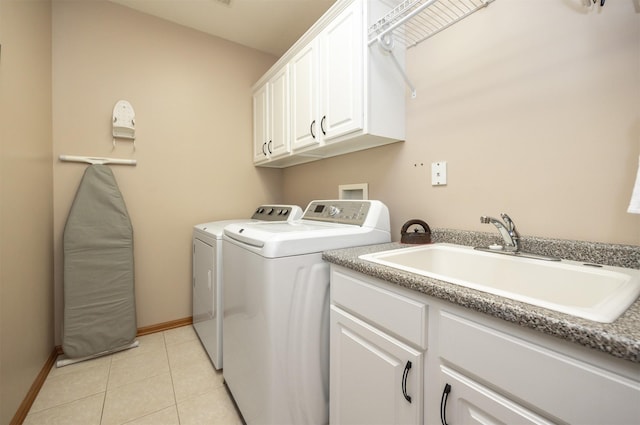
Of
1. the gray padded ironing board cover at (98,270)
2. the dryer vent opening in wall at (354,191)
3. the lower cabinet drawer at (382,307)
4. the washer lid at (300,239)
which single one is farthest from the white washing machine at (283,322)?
the gray padded ironing board cover at (98,270)

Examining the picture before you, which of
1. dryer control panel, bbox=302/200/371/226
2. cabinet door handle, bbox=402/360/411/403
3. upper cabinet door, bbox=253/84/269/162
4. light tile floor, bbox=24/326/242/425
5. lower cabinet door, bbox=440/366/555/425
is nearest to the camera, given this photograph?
lower cabinet door, bbox=440/366/555/425

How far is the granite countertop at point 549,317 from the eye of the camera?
17.6 inches

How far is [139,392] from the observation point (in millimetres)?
1576

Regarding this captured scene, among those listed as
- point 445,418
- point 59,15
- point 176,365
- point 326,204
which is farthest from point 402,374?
point 59,15

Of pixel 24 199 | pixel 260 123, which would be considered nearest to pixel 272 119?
pixel 260 123

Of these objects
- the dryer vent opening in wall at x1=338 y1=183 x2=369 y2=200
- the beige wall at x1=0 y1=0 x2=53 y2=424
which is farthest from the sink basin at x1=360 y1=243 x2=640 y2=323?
the beige wall at x1=0 y1=0 x2=53 y2=424

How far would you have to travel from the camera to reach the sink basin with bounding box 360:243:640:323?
0.59 m

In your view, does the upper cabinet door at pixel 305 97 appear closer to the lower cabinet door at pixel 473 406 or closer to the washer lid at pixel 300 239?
the washer lid at pixel 300 239

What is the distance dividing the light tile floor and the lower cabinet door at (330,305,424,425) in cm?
68

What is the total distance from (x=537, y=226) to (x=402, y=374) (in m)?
0.80

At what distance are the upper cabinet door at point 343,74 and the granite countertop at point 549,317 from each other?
97cm

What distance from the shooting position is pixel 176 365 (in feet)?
6.04

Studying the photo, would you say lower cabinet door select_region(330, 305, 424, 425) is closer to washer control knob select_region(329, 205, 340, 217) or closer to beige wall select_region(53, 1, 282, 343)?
washer control knob select_region(329, 205, 340, 217)

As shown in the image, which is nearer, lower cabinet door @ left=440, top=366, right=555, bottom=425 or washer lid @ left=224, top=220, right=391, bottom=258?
lower cabinet door @ left=440, top=366, right=555, bottom=425
